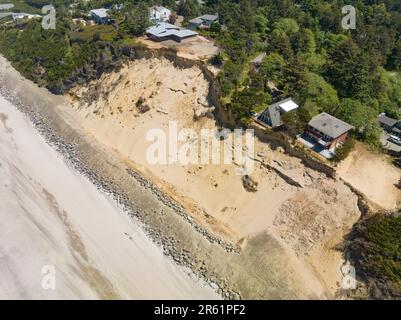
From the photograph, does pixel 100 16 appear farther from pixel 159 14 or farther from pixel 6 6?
pixel 6 6

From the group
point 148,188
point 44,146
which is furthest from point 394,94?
point 44,146

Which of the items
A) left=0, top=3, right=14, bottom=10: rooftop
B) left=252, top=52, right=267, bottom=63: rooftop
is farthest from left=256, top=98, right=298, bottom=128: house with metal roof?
left=0, top=3, right=14, bottom=10: rooftop

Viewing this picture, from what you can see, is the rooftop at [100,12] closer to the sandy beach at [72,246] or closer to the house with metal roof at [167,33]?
the house with metal roof at [167,33]

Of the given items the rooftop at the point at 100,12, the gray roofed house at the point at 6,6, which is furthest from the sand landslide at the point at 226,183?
the gray roofed house at the point at 6,6

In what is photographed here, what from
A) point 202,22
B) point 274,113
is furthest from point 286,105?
point 202,22

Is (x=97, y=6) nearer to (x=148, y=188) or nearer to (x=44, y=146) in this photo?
(x=44, y=146)

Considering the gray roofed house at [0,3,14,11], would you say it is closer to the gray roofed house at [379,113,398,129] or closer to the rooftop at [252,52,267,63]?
the rooftop at [252,52,267,63]
